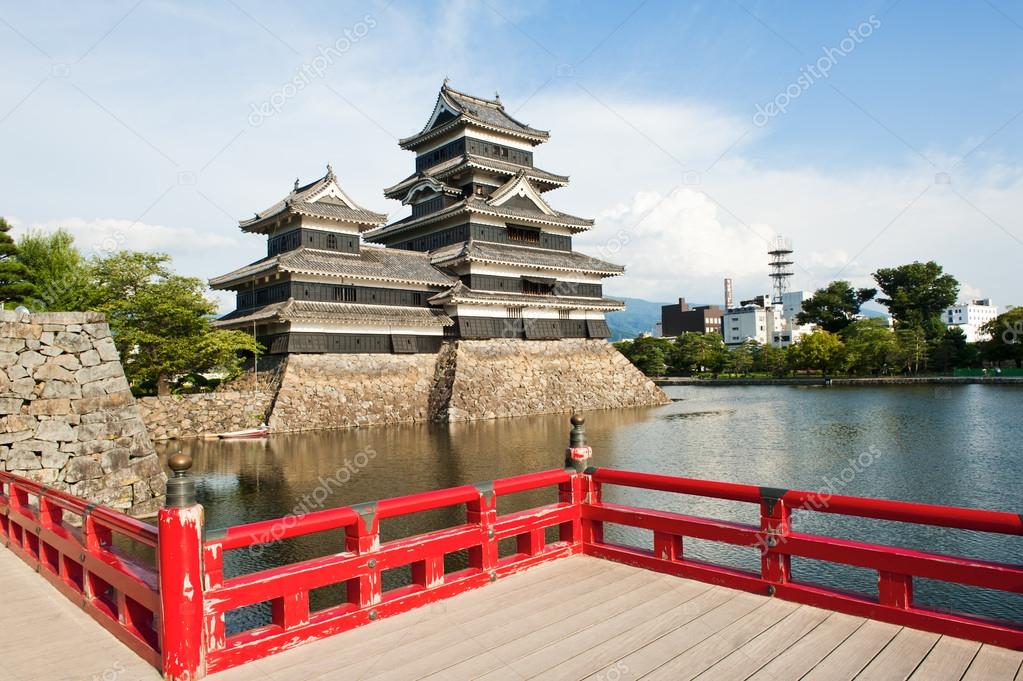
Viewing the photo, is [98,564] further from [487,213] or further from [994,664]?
[487,213]

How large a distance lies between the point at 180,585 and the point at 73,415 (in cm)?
1136

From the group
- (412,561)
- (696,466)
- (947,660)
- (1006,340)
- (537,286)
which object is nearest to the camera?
(947,660)

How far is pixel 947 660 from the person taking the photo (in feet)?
13.8

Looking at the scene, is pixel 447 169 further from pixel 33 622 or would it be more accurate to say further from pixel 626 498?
pixel 33 622

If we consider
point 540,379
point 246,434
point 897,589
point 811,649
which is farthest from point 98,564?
point 540,379

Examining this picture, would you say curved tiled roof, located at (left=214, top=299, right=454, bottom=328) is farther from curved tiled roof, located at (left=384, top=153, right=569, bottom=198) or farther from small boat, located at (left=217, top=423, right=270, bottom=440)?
curved tiled roof, located at (left=384, top=153, right=569, bottom=198)

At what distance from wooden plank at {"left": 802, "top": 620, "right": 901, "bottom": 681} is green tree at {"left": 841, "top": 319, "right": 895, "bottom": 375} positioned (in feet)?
229

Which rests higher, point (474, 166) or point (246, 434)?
point (474, 166)

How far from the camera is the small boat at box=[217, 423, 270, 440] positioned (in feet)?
91.9

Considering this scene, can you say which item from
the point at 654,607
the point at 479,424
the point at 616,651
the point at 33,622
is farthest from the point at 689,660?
the point at 479,424

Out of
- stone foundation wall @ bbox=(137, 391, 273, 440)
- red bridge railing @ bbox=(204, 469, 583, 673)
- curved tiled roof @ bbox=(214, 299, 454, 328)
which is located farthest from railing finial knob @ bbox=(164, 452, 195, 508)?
curved tiled roof @ bbox=(214, 299, 454, 328)

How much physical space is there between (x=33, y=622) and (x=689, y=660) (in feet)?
18.3

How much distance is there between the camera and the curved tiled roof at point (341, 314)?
3142 cm

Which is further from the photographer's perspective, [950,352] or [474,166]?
[950,352]
